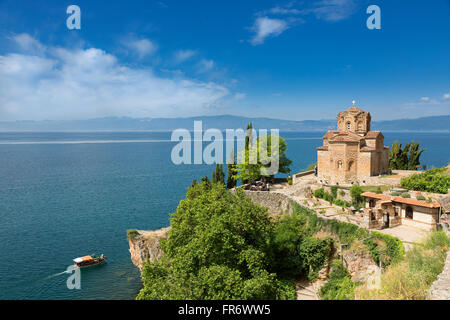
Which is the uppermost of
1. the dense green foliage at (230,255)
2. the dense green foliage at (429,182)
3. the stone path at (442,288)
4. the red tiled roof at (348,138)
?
the red tiled roof at (348,138)

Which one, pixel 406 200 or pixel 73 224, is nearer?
pixel 406 200

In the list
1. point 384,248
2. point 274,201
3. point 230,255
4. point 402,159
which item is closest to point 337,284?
point 384,248

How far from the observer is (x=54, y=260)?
27234 millimetres

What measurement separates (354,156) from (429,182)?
6.82m

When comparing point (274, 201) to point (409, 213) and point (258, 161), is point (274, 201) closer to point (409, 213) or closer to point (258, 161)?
point (258, 161)

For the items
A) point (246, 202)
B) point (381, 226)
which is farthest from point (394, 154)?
point (246, 202)

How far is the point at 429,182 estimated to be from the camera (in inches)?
914

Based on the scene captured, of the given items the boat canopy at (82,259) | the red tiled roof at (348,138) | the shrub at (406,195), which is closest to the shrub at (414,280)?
the shrub at (406,195)

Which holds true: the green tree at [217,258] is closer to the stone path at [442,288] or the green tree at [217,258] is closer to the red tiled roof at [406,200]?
the stone path at [442,288]

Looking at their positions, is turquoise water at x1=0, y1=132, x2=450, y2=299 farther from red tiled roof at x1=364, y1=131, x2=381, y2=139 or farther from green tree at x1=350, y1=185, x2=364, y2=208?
red tiled roof at x1=364, y1=131, x2=381, y2=139

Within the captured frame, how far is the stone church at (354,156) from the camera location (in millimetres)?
28078

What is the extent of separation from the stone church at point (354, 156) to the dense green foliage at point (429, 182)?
12.9 feet

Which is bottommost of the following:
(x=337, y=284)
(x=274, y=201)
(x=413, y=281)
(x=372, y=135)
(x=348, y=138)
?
(x=337, y=284)
